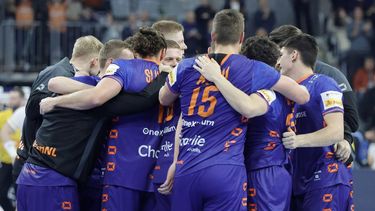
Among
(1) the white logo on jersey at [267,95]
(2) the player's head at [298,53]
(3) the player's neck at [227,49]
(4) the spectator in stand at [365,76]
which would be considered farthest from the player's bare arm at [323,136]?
(4) the spectator in stand at [365,76]

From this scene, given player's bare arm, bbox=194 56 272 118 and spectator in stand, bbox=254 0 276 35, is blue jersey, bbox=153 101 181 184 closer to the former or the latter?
player's bare arm, bbox=194 56 272 118

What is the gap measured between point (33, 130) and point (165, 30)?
5.52ft

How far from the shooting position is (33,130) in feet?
30.2

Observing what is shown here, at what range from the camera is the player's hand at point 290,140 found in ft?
26.0

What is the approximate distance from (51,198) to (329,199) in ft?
8.32

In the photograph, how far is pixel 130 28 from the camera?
800 inches

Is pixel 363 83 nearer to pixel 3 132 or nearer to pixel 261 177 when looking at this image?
pixel 3 132

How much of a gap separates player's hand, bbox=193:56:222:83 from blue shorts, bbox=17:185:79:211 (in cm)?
173

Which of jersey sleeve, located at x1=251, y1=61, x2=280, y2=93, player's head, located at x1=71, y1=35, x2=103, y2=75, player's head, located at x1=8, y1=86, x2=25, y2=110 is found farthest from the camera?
player's head, located at x1=8, y1=86, x2=25, y2=110

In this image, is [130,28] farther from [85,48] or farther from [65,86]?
[65,86]

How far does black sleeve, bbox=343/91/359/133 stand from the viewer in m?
8.84

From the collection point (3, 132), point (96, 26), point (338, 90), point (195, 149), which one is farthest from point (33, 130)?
point (96, 26)

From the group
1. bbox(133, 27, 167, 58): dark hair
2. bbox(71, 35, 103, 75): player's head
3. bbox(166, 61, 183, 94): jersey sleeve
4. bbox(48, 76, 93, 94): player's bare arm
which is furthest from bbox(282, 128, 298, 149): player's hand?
bbox(71, 35, 103, 75): player's head

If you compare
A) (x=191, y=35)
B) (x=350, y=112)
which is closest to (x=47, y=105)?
(x=350, y=112)
